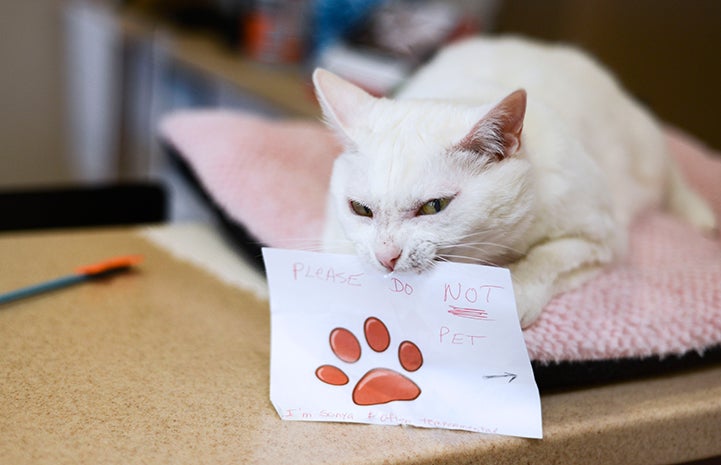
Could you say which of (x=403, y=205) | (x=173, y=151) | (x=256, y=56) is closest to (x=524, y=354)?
(x=403, y=205)

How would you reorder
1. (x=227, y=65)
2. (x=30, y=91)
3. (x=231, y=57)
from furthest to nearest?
(x=30, y=91), (x=231, y=57), (x=227, y=65)

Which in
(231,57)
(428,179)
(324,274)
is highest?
(428,179)

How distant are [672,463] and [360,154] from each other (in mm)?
480

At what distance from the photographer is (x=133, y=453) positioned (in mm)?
563

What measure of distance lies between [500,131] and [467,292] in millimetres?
169

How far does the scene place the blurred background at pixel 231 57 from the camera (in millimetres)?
1659

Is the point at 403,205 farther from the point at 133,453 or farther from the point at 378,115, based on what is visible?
the point at 133,453

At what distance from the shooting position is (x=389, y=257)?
66 cm

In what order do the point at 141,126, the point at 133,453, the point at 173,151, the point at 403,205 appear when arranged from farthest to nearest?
the point at 141,126 → the point at 173,151 → the point at 403,205 → the point at 133,453

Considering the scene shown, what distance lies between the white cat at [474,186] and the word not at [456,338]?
2.7 inches

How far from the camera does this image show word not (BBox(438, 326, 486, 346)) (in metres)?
0.66

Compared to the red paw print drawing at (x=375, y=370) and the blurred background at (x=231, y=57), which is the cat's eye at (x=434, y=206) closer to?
the red paw print drawing at (x=375, y=370)

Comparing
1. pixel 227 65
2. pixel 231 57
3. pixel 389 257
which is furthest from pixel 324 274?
pixel 231 57

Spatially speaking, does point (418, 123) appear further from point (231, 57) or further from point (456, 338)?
point (231, 57)
